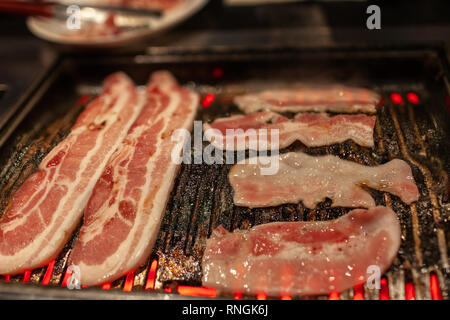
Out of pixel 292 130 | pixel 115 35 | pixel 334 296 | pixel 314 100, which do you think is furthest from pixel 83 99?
pixel 334 296

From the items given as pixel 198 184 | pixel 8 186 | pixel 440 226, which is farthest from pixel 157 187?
pixel 440 226

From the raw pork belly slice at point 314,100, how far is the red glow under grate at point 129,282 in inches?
61.4

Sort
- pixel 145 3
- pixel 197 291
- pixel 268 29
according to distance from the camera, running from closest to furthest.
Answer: pixel 197 291, pixel 268 29, pixel 145 3

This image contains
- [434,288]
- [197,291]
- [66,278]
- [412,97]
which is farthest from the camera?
[412,97]

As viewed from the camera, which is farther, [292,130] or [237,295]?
[292,130]

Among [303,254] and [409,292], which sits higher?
[303,254]

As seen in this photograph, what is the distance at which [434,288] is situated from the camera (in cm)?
179

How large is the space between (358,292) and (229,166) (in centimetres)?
112

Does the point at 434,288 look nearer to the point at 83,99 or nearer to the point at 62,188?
the point at 62,188

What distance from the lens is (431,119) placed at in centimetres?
270

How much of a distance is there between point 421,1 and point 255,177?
3.14m

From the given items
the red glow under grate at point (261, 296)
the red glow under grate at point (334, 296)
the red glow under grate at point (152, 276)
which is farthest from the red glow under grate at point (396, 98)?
the red glow under grate at point (152, 276)
